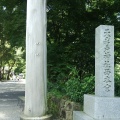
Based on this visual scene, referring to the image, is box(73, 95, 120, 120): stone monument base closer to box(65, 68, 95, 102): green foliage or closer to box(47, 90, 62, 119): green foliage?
box(65, 68, 95, 102): green foliage

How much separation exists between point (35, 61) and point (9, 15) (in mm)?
10976

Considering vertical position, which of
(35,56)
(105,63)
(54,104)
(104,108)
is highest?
(35,56)

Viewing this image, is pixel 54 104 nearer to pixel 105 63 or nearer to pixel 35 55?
pixel 105 63

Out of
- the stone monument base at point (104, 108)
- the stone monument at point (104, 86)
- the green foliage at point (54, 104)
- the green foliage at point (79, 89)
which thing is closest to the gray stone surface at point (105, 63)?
the stone monument at point (104, 86)

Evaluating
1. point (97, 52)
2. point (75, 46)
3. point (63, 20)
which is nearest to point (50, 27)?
point (63, 20)

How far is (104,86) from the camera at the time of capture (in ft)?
19.1

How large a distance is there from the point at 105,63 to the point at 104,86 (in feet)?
1.75

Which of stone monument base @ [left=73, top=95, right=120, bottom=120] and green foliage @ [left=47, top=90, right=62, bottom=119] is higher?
stone monument base @ [left=73, top=95, right=120, bottom=120]

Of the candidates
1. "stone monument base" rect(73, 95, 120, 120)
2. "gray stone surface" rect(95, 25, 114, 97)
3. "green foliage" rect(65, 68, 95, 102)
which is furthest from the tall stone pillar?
"green foliage" rect(65, 68, 95, 102)

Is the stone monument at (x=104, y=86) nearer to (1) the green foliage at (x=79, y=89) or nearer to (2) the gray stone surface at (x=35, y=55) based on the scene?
(1) the green foliage at (x=79, y=89)

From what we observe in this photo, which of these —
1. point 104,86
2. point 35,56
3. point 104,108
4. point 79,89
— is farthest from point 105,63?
point 35,56

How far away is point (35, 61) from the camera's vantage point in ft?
14.0

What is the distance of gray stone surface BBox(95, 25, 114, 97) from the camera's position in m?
5.83

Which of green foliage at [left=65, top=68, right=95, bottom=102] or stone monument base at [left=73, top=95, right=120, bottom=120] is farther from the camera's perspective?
green foliage at [left=65, top=68, right=95, bottom=102]
